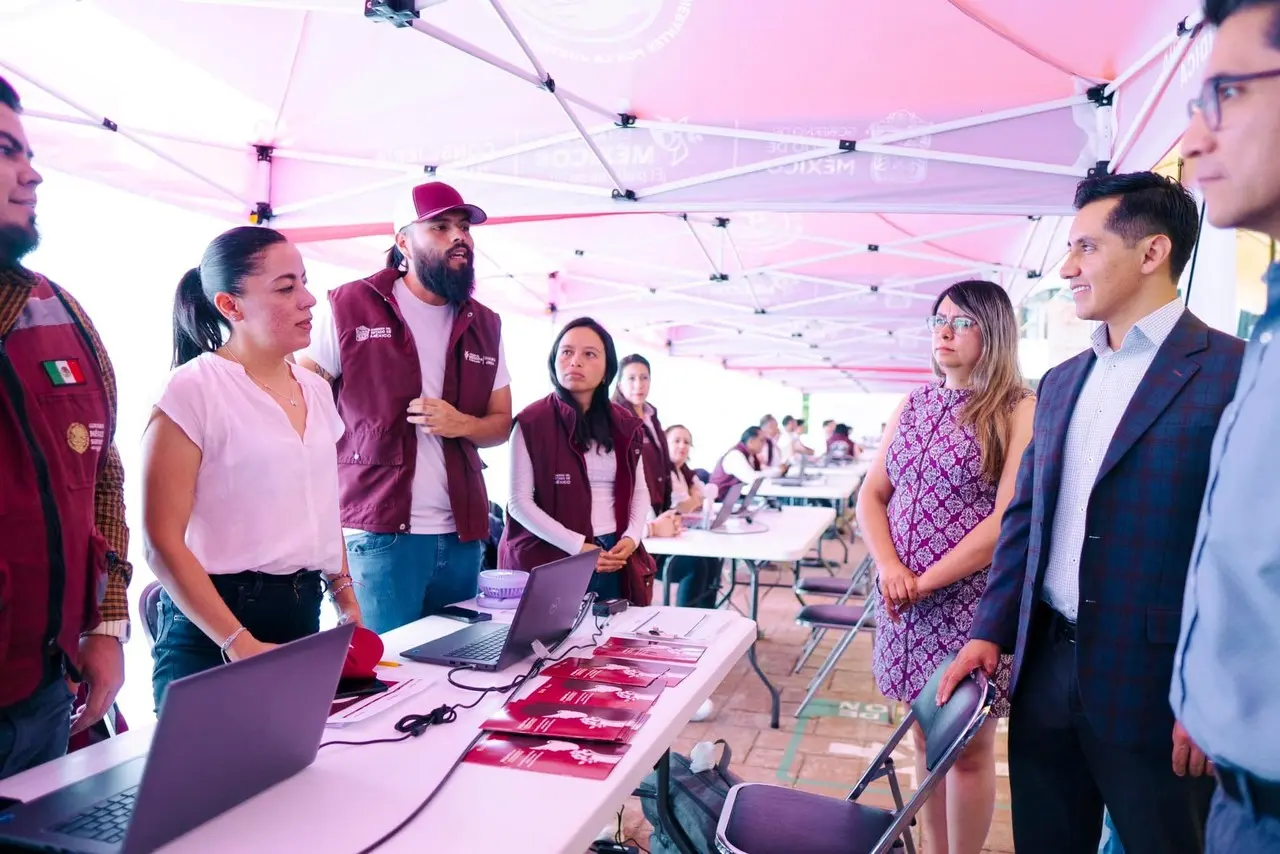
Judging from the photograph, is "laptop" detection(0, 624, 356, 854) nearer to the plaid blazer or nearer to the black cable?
the black cable

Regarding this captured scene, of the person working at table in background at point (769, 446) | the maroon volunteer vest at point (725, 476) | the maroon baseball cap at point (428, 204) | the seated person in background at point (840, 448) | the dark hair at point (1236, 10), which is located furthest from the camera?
the seated person in background at point (840, 448)

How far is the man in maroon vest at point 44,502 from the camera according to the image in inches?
47.0

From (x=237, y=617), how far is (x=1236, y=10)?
5.53ft

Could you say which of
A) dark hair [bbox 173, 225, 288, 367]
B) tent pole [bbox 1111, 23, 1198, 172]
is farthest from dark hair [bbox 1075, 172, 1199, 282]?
dark hair [bbox 173, 225, 288, 367]

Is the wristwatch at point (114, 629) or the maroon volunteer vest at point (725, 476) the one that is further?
the maroon volunteer vest at point (725, 476)

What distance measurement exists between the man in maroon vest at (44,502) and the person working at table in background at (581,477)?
136 cm

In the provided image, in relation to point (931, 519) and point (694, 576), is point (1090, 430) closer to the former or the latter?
point (931, 519)

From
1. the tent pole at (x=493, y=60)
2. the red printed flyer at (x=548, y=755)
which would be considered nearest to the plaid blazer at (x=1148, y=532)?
the red printed flyer at (x=548, y=755)

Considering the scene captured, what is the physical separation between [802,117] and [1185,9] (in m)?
1.44

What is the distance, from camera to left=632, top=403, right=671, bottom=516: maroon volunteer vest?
430cm

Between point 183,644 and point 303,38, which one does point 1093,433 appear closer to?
point 183,644

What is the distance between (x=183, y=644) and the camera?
1499mm

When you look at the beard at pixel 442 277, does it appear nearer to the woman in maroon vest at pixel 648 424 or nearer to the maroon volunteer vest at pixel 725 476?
the woman in maroon vest at pixel 648 424

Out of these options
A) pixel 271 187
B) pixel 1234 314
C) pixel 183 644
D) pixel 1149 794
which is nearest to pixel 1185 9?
pixel 1234 314
